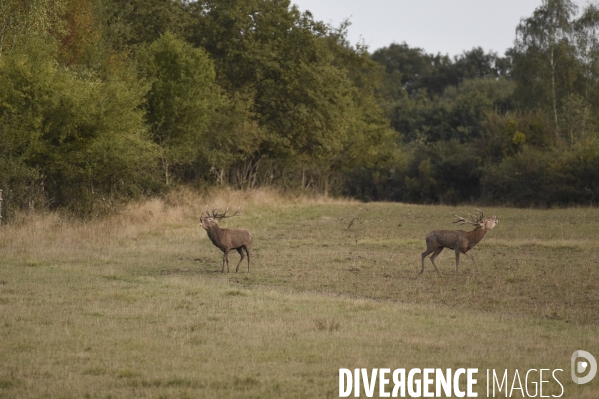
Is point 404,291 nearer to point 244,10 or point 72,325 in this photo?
point 72,325

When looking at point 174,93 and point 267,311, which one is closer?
point 267,311

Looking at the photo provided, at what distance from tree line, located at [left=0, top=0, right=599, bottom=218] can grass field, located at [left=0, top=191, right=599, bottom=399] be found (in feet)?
9.63

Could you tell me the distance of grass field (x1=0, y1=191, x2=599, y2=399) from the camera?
880 cm

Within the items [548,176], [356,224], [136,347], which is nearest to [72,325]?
[136,347]

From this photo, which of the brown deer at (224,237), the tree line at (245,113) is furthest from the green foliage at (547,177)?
the brown deer at (224,237)

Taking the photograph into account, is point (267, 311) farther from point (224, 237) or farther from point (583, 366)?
point (224, 237)

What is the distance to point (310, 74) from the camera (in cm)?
4272

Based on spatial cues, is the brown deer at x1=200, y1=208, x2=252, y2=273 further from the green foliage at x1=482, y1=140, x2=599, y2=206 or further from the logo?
the green foliage at x1=482, y1=140, x2=599, y2=206

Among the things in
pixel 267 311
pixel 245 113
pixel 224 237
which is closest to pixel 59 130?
pixel 224 237

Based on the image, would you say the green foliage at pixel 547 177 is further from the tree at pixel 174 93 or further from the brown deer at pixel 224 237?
the brown deer at pixel 224 237

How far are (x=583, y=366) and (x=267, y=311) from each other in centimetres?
507

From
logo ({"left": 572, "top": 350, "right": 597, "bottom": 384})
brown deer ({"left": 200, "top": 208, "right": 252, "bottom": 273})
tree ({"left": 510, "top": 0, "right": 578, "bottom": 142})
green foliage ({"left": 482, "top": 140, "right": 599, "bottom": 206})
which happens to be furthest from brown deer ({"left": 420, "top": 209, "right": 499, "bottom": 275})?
tree ({"left": 510, "top": 0, "right": 578, "bottom": 142})

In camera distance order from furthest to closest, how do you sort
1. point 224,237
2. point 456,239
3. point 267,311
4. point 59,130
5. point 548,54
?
point 548,54, point 59,130, point 224,237, point 456,239, point 267,311

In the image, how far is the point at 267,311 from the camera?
12695 millimetres
